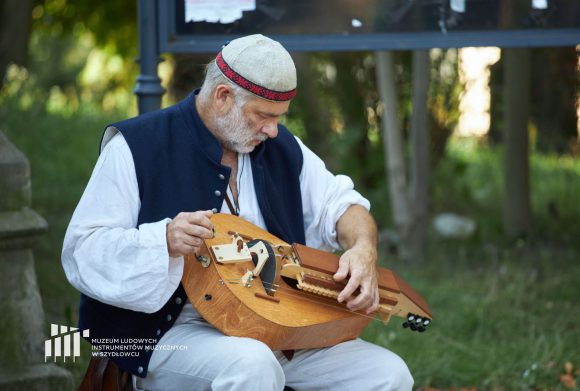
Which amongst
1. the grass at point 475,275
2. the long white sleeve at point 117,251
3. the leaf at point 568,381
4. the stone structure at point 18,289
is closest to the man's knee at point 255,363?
the long white sleeve at point 117,251

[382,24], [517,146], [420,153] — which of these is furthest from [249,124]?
[517,146]

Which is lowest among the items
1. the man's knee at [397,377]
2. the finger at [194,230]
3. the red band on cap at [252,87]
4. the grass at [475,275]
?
the grass at [475,275]

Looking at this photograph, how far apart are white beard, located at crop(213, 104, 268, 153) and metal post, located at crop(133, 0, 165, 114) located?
85cm

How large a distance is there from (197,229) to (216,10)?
1.47 meters

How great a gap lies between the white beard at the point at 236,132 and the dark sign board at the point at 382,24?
82cm

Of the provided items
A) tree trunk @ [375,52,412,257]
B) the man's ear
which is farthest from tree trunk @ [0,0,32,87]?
the man's ear

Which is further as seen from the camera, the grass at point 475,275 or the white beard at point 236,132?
the grass at point 475,275

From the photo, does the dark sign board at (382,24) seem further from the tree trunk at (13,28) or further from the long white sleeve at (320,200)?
the tree trunk at (13,28)

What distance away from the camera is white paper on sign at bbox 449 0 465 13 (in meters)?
4.04

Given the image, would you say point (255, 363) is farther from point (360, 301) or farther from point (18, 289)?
point (18, 289)

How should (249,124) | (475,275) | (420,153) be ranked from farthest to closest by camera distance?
(420,153)
(475,275)
(249,124)

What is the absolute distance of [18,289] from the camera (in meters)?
3.66

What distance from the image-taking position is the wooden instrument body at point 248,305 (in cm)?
297

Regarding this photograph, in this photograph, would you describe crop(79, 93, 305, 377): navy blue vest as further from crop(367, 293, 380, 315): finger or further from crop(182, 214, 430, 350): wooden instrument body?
crop(367, 293, 380, 315): finger
